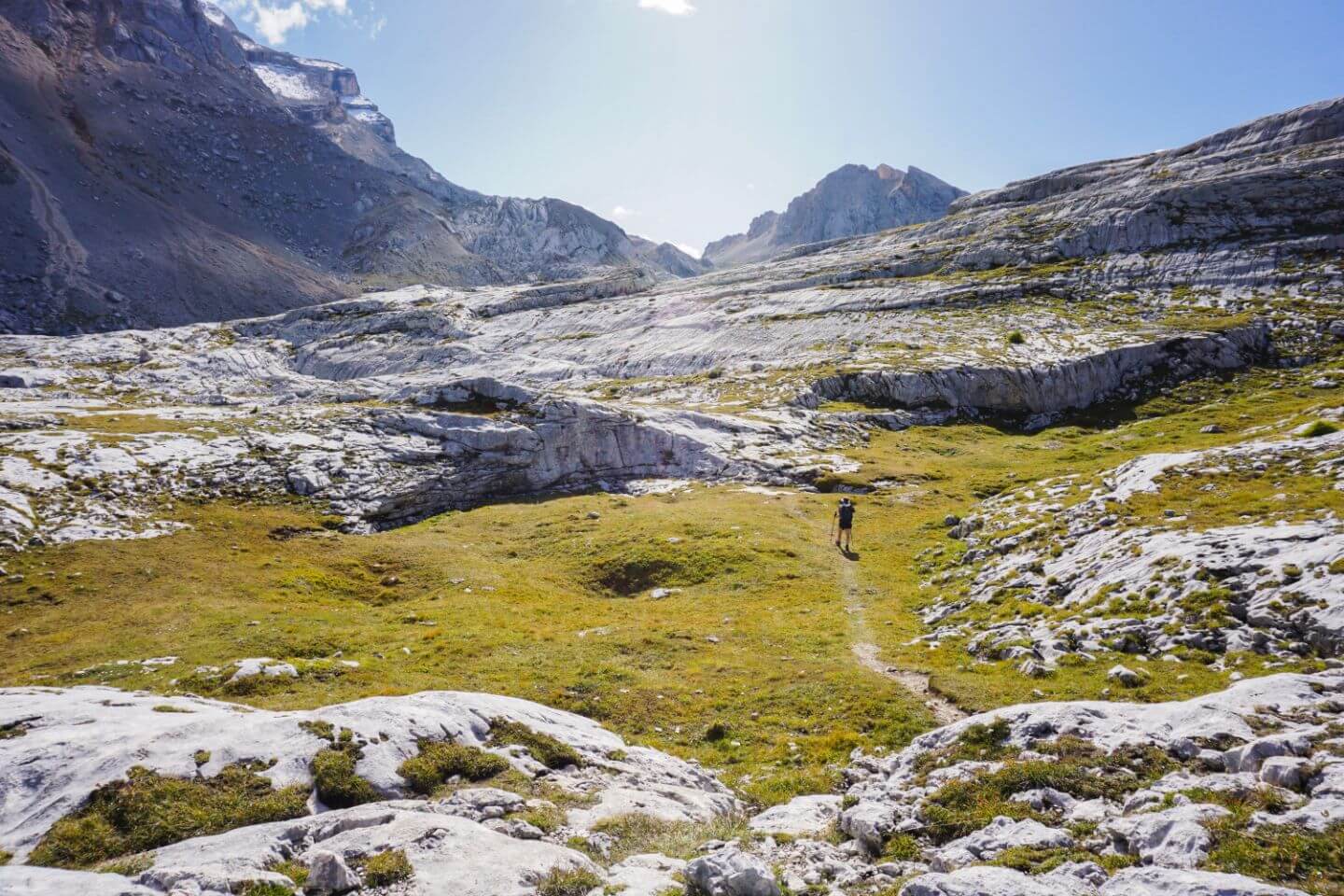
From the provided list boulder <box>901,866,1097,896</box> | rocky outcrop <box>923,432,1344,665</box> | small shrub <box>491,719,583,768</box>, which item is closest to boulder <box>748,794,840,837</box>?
boulder <box>901,866,1097,896</box>

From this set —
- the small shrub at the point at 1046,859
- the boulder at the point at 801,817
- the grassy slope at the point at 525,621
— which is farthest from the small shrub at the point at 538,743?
the small shrub at the point at 1046,859

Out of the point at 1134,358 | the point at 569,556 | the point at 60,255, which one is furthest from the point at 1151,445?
the point at 60,255

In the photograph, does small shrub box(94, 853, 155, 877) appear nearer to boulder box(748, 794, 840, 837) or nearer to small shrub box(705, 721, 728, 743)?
boulder box(748, 794, 840, 837)

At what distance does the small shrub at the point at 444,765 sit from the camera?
480 inches

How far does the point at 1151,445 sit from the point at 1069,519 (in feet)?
97.0

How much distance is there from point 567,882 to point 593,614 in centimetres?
2011

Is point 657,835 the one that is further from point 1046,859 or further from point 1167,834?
point 1167,834

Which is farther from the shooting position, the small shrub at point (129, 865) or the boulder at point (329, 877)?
the small shrub at point (129, 865)

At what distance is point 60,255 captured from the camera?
15175 cm

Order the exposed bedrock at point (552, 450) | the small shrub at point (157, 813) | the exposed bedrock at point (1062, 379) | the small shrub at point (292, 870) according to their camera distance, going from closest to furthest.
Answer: the small shrub at point (292, 870) < the small shrub at point (157, 813) < the exposed bedrock at point (552, 450) < the exposed bedrock at point (1062, 379)

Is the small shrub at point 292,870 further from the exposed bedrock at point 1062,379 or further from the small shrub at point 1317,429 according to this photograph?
the exposed bedrock at point 1062,379

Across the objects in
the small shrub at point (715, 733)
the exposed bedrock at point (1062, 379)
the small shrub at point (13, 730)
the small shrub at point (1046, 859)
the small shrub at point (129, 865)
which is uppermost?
the exposed bedrock at point (1062, 379)

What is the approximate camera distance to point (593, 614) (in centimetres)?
2897

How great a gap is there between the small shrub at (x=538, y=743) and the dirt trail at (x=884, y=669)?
Result: 34.3 feet
